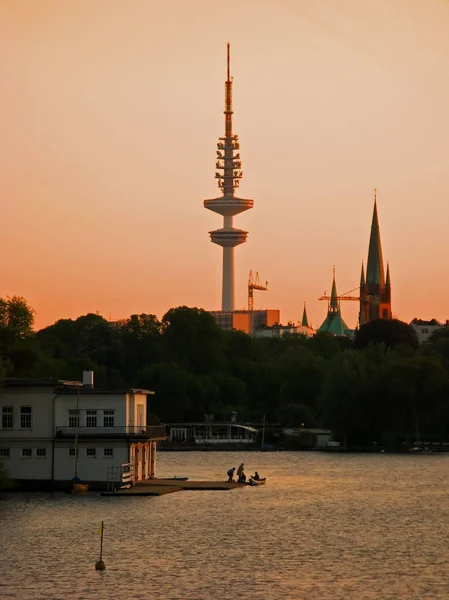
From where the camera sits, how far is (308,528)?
80.1 meters

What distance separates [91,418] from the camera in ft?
312

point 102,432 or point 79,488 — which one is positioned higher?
point 102,432

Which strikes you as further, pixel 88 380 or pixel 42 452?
pixel 88 380

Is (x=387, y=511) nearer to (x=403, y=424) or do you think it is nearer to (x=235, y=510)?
(x=235, y=510)

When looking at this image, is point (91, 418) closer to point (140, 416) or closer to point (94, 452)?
point (94, 452)

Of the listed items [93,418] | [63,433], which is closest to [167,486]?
[93,418]

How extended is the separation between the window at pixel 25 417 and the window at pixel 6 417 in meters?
0.58

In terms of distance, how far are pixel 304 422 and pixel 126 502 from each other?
103979 mm

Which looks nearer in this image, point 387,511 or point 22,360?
point 387,511

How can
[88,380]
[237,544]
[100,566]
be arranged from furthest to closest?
[88,380] < [237,544] < [100,566]

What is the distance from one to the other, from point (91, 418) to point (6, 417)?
4.52 m

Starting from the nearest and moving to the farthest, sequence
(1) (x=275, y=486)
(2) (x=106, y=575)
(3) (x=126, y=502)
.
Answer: (2) (x=106, y=575) → (3) (x=126, y=502) → (1) (x=275, y=486)

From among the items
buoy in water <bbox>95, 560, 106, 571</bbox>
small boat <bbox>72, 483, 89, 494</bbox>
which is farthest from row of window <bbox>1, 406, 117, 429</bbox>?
buoy in water <bbox>95, 560, 106, 571</bbox>

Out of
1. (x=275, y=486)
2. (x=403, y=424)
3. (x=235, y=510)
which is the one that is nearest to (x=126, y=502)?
(x=235, y=510)
